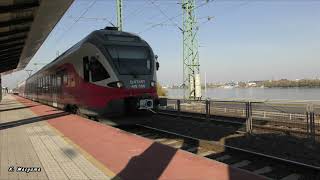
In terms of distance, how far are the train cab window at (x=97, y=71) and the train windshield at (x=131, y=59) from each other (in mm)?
561

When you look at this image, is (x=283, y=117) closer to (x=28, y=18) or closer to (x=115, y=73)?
(x=115, y=73)

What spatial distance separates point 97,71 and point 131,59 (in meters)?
1.28

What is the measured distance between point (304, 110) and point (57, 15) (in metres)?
9.84

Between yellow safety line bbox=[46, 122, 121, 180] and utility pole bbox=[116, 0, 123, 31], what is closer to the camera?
yellow safety line bbox=[46, 122, 121, 180]

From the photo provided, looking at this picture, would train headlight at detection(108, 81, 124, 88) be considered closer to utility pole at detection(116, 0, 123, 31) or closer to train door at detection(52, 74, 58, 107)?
train door at detection(52, 74, 58, 107)

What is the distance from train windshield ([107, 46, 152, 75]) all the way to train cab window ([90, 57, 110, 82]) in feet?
1.84

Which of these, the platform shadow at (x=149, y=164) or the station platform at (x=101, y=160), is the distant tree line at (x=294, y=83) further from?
the platform shadow at (x=149, y=164)

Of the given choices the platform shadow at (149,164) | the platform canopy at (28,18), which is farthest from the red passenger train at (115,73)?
the platform shadow at (149,164)

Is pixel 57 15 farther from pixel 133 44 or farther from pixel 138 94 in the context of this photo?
pixel 138 94

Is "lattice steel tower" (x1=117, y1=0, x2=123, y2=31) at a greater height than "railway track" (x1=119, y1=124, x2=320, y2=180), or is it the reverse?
"lattice steel tower" (x1=117, y1=0, x2=123, y2=31)

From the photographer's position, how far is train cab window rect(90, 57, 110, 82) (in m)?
13.9

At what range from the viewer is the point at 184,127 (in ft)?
54.1

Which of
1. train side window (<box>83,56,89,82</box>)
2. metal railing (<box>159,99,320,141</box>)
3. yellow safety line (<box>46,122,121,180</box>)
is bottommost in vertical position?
yellow safety line (<box>46,122,121,180</box>)

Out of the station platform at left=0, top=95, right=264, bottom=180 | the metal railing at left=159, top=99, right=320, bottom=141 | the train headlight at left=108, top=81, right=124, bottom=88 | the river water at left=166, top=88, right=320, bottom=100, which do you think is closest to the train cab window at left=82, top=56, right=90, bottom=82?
the train headlight at left=108, top=81, right=124, bottom=88
